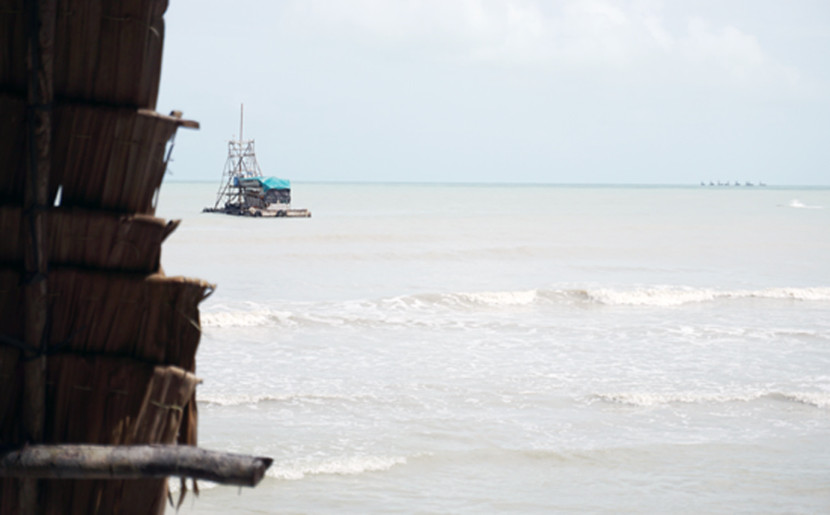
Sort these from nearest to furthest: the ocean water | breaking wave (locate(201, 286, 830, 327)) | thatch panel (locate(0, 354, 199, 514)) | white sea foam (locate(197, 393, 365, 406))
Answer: thatch panel (locate(0, 354, 199, 514)), the ocean water, white sea foam (locate(197, 393, 365, 406)), breaking wave (locate(201, 286, 830, 327))

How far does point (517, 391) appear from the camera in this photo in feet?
34.0

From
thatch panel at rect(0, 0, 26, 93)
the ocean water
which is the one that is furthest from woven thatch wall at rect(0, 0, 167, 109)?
the ocean water

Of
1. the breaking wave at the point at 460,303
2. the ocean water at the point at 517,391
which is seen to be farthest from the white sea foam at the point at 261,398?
the breaking wave at the point at 460,303

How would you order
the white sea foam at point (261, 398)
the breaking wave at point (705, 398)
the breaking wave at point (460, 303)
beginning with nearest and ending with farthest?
the white sea foam at point (261, 398) → the breaking wave at point (705, 398) → the breaking wave at point (460, 303)

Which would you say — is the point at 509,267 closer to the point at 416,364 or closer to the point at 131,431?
the point at 416,364

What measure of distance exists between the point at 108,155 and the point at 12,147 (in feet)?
0.89

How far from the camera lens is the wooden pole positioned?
2314 millimetres

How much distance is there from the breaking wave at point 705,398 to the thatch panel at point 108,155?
Result: 8.25m

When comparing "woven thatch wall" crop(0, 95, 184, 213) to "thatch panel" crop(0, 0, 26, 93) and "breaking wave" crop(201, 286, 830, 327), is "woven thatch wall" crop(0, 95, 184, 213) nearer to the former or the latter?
"thatch panel" crop(0, 0, 26, 93)

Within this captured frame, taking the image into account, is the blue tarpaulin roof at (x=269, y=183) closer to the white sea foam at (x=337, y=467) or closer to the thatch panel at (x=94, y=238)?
the white sea foam at (x=337, y=467)

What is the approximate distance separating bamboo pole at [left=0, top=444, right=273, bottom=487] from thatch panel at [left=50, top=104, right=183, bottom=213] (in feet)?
2.32

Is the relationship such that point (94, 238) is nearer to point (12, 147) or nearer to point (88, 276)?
point (88, 276)

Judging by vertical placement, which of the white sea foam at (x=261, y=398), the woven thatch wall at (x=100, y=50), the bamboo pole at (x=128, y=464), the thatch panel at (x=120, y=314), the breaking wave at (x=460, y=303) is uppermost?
the woven thatch wall at (x=100, y=50)

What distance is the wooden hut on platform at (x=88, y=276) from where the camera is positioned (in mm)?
2346
